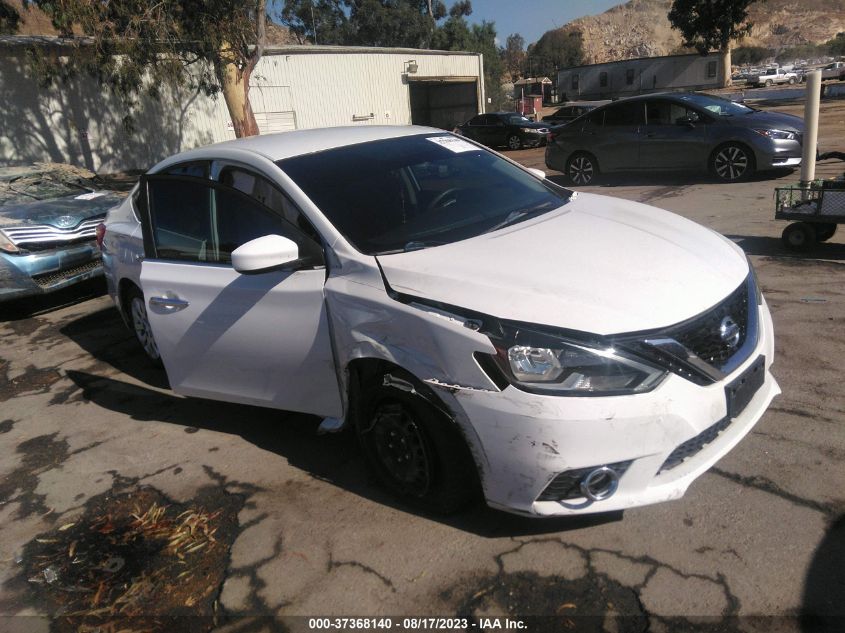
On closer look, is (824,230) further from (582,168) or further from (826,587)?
(582,168)

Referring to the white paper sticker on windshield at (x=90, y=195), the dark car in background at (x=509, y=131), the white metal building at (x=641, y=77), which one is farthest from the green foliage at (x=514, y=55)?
the white paper sticker on windshield at (x=90, y=195)

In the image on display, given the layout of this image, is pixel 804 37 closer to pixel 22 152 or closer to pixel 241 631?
pixel 22 152

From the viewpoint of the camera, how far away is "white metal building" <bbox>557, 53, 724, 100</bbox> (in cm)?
5341

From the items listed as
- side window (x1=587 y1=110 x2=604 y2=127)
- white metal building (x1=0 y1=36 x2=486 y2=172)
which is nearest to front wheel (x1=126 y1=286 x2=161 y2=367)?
side window (x1=587 y1=110 x2=604 y2=127)

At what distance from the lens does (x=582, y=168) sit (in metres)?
12.9

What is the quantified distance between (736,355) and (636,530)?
0.84 metres

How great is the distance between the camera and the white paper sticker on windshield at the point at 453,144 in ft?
13.5

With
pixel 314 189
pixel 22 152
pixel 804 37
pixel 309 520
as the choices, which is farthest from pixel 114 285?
pixel 804 37

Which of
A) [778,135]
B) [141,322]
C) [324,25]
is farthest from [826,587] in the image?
[324,25]

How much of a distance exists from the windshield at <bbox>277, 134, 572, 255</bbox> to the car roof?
0.08 meters

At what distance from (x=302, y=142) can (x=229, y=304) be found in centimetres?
105

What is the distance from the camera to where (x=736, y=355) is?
2.72 metres

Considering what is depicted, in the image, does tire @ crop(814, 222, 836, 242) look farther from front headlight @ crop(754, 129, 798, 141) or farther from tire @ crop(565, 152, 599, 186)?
tire @ crop(565, 152, 599, 186)

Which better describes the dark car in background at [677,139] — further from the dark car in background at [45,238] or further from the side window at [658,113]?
the dark car in background at [45,238]
